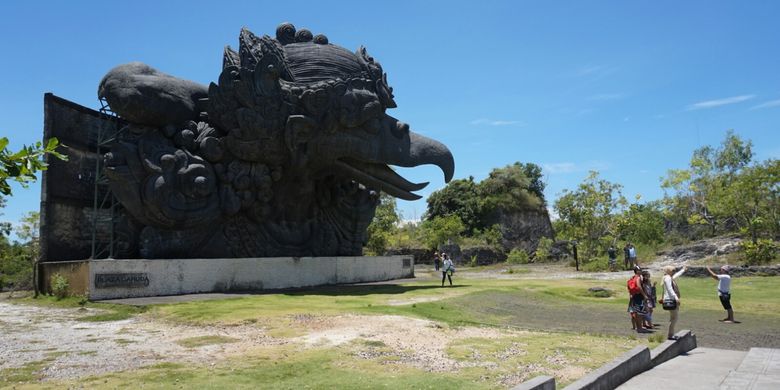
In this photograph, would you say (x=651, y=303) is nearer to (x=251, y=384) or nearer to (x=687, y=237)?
(x=251, y=384)

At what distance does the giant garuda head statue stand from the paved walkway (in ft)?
38.1

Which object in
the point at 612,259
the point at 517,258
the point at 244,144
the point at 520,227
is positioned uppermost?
the point at 244,144

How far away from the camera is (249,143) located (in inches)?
687

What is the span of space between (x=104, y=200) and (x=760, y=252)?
24.4m

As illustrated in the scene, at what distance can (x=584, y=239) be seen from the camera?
3291 cm

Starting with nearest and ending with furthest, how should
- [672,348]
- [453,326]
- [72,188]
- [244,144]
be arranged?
[672,348] → [453,326] → [244,144] → [72,188]

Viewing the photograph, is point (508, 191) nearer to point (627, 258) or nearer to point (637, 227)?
point (637, 227)

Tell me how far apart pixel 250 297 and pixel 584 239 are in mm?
22799

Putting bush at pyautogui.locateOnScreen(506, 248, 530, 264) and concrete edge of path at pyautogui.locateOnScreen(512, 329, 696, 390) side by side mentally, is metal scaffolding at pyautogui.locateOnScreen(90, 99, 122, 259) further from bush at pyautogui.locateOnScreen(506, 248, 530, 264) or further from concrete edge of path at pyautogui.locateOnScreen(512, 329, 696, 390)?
bush at pyautogui.locateOnScreen(506, 248, 530, 264)

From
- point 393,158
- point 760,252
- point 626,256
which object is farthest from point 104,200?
point 760,252

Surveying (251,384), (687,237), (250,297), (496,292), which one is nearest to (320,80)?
(250,297)

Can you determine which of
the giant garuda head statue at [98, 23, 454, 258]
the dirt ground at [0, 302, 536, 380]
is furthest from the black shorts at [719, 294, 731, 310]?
the giant garuda head statue at [98, 23, 454, 258]

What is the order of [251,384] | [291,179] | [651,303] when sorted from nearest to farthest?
[251,384]
[651,303]
[291,179]

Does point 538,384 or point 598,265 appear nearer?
point 538,384
